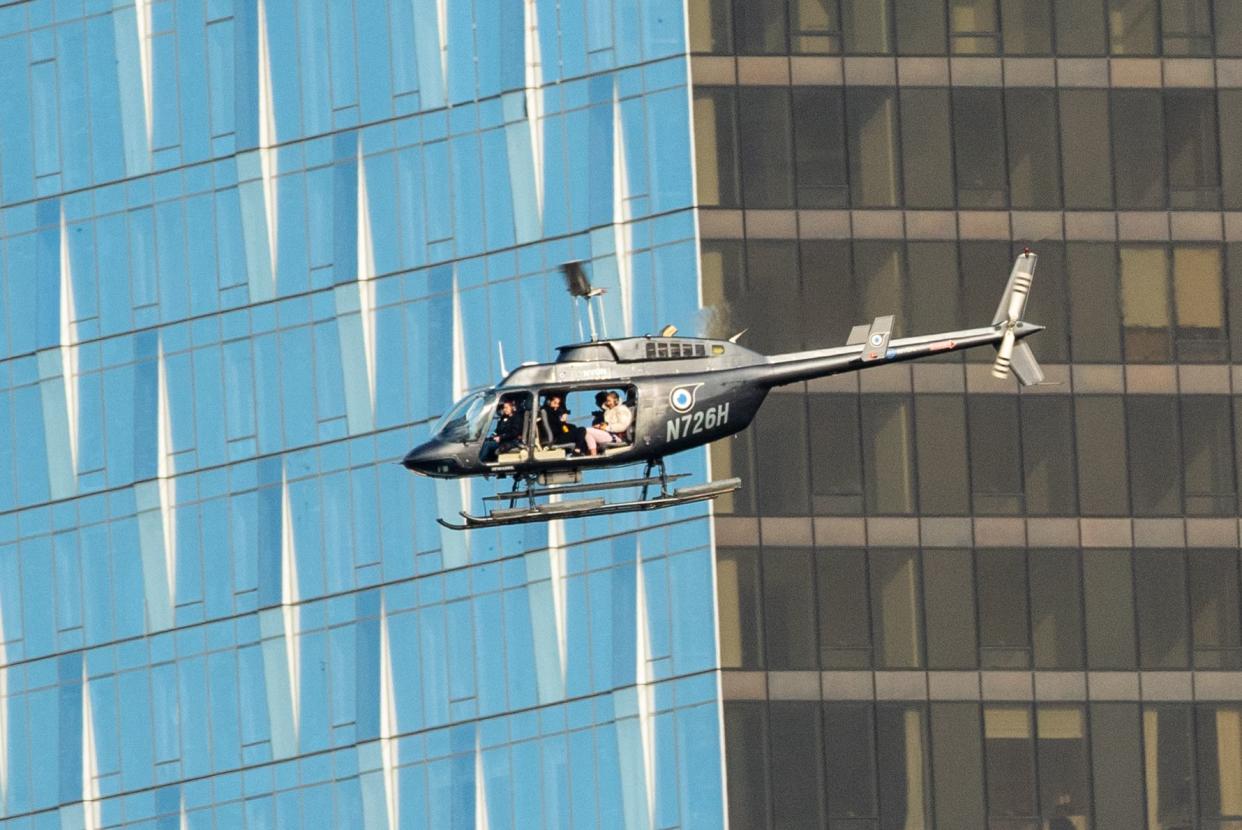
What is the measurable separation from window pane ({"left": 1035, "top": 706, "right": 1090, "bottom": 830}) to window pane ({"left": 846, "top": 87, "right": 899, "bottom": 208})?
1262 centimetres

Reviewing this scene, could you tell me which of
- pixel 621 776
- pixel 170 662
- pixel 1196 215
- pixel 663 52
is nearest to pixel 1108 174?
pixel 1196 215

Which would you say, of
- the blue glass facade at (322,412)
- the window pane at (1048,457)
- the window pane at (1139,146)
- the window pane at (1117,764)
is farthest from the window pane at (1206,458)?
the blue glass facade at (322,412)

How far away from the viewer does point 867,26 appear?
95.2m

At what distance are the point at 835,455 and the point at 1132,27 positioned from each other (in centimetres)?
1249

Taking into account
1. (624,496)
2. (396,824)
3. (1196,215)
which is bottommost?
(396,824)

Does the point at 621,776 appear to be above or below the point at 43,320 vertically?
below

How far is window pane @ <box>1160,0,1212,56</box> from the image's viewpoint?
96.1 m

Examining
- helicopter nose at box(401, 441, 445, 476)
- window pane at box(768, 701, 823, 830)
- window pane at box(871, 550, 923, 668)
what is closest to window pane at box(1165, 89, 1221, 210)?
window pane at box(871, 550, 923, 668)

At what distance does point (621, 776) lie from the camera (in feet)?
307

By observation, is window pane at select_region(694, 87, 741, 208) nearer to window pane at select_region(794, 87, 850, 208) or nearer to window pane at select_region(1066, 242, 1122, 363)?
window pane at select_region(794, 87, 850, 208)

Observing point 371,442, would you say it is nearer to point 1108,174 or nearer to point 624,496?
point 624,496

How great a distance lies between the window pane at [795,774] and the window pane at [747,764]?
0.73ft

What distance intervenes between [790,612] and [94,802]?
20130mm

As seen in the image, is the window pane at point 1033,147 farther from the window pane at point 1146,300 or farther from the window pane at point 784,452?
the window pane at point 784,452
